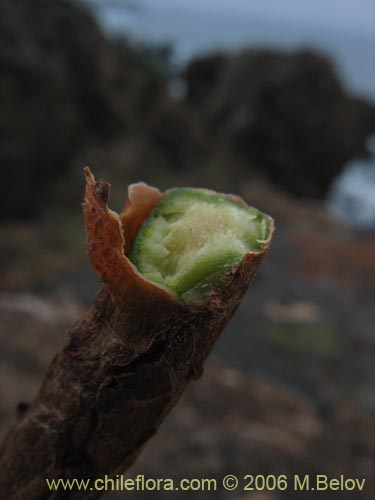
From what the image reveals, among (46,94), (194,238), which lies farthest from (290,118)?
(194,238)

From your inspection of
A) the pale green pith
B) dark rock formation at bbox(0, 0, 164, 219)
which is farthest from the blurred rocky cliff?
the pale green pith

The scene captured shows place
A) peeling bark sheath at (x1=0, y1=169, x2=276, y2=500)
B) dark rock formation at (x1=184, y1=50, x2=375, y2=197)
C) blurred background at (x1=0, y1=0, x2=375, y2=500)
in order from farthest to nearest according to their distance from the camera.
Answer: dark rock formation at (x1=184, y1=50, x2=375, y2=197)
blurred background at (x1=0, y1=0, x2=375, y2=500)
peeling bark sheath at (x1=0, y1=169, x2=276, y2=500)

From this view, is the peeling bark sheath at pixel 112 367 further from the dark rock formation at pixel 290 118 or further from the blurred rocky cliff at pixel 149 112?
the dark rock formation at pixel 290 118

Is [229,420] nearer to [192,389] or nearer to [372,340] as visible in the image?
[192,389]

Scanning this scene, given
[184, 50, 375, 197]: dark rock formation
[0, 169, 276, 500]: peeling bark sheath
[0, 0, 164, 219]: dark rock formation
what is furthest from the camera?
[184, 50, 375, 197]: dark rock formation

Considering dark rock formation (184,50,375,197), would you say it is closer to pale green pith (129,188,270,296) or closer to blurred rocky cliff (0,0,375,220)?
blurred rocky cliff (0,0,375,220)
